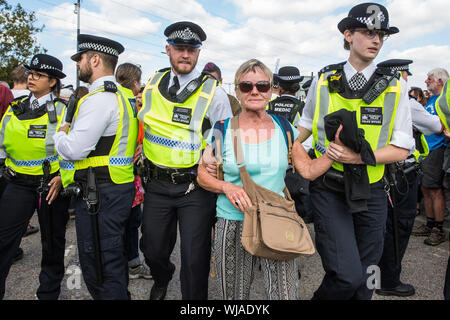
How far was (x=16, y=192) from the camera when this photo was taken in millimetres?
2945

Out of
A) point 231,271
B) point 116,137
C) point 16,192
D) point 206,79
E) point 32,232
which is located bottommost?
point 32,232

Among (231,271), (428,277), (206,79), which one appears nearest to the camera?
(231,271)

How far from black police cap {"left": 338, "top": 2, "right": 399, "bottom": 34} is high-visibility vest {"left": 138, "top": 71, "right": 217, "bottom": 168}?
1.20 meters

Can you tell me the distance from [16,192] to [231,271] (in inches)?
82.8

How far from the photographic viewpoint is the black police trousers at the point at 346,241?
2154 millimetres

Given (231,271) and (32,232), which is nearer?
(231,271)

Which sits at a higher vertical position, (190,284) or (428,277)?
(190,284)

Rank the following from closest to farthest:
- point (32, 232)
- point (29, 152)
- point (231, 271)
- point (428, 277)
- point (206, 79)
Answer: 1. point (231, 271)
2. point (206, 79)
3. point (29, 152)
4. point (428, 277)
5. point (32, 232)

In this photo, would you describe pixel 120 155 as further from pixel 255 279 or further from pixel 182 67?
pixel 255 279

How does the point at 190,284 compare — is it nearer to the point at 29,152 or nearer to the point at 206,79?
the point at 206,79

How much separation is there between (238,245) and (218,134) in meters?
0.77

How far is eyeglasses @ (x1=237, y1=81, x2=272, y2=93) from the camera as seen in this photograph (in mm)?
2164

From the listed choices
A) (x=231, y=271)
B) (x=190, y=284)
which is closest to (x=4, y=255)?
(x=190, y=284)
